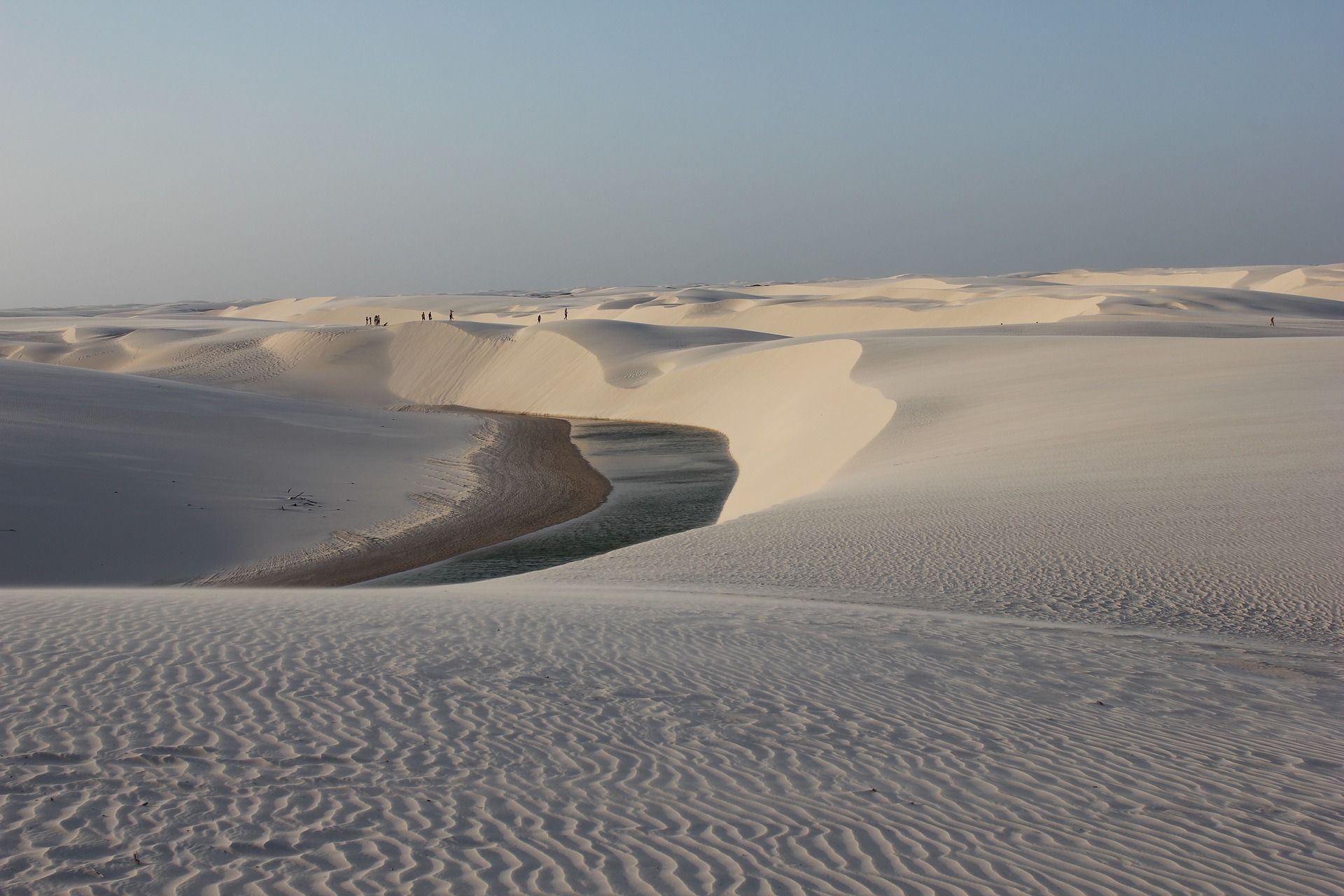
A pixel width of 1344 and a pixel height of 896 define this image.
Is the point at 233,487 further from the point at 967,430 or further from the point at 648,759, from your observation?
the point at 648,759

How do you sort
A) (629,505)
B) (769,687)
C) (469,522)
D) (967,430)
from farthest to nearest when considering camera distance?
1. (629,505)
2. (967,430)
3. (469,522)
4. (769,687)

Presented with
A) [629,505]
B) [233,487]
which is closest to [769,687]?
[629,505]

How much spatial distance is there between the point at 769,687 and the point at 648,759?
137 cm

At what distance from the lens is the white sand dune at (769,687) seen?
3.72 meters

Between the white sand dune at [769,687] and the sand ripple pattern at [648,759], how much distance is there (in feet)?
0.07

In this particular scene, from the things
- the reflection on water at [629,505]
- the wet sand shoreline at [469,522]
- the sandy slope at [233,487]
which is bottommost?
the reflection on water at [629,505]

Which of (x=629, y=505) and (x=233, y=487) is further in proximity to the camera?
(x=629, y=505)

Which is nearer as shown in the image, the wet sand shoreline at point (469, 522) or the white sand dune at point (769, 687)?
the white sand dune at point (769, 687)

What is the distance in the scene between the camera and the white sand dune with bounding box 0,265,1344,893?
372cm

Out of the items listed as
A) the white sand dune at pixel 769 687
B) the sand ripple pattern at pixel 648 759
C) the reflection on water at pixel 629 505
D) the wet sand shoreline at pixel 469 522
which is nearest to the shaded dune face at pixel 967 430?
the white sand dune at pixel 769 687

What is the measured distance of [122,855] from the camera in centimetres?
342

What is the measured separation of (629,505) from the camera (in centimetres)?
1948

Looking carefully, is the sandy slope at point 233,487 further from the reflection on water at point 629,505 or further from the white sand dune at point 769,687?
the reflection on water at point 629,505

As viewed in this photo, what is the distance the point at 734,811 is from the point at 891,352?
2546 centimetres
